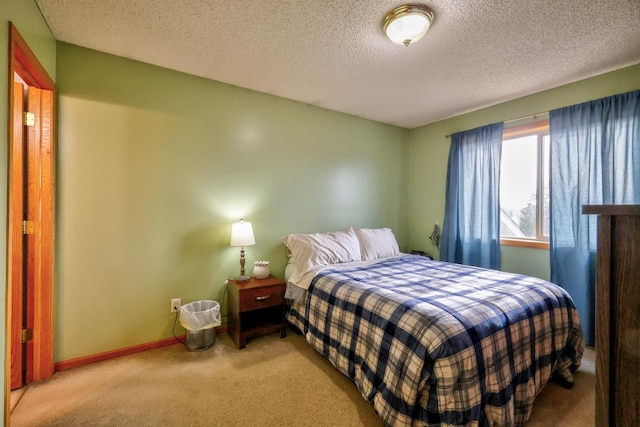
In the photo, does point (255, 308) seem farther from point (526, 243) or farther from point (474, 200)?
point (526, 243)

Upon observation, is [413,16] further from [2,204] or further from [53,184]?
[53,184]

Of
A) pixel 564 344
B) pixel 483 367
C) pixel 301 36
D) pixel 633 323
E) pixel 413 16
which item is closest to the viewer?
pixel 633 323

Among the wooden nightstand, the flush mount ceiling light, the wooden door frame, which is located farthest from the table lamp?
the flush mount ceiling light

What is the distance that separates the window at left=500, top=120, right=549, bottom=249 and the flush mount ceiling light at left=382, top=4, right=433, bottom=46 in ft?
6.27

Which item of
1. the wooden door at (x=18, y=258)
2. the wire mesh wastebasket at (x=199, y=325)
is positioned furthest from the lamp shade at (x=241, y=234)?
the wooden door at (x=18, y=258)

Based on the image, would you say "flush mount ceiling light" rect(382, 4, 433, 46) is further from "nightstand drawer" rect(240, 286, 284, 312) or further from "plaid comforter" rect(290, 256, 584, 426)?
"nightstand drawer" rect(240, 286, 284, 312)

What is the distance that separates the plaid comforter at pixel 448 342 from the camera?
1.33 m

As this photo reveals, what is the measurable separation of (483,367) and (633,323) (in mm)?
1015

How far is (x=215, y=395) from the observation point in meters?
1.75

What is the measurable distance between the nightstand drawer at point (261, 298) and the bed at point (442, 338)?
0.10 meters

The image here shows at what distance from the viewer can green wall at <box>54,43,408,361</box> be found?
2.05 metres

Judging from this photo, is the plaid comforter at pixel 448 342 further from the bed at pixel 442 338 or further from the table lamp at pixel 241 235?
the table lamp at pixel 241 235

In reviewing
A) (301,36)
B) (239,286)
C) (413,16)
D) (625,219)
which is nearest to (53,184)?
(239,286)

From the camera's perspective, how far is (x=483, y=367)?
4.52ft
